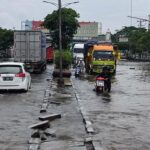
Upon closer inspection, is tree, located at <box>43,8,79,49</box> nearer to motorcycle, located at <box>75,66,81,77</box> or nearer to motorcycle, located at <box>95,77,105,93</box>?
motorcycle, located at <box>75,66,81,77</box>

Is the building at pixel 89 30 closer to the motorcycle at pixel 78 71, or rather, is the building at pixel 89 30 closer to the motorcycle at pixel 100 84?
the motorcycle at pixel 78 71

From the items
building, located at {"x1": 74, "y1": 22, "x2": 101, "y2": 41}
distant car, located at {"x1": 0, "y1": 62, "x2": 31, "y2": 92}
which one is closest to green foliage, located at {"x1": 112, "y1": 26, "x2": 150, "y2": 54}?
building, located at {"x1": 74, "y1": 22, "x2": 101, "y2": 41}

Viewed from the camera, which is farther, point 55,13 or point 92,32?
point 92,32

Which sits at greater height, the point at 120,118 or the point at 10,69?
the point at 10,69

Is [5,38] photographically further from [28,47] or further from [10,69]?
[10,69]

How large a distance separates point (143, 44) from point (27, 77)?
83.8m

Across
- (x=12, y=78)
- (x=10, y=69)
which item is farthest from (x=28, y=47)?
(x=12, y=78)

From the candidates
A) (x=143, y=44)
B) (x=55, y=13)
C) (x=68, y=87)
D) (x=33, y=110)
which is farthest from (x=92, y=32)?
(x=33, y=110)

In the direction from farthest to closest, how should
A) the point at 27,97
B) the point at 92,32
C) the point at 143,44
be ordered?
the point at 92,32
the point at 143,44
the point at 27,97

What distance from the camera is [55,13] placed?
246 ft

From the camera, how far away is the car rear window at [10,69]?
25394 mm

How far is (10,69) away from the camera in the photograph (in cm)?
2566

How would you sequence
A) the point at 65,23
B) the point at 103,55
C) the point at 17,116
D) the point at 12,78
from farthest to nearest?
the point at 65,23
the point at 103,55
the point at 12,78
the point at 17,116

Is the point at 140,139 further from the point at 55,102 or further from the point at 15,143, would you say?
the point at 55,102
